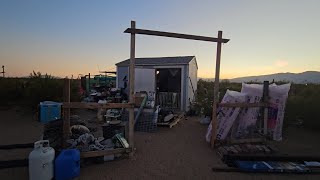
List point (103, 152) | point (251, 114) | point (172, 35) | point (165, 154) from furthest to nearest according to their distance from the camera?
point (251, 114), point (165, 154), point (172, 35), point (103, 152)

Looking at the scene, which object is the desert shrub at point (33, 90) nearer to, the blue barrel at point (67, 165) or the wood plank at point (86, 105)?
the wood plank at point (86, 105)

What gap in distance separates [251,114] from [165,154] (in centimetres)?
270

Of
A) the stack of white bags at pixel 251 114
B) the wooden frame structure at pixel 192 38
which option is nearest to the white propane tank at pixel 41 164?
the wooden frame structure at pixel 192 38

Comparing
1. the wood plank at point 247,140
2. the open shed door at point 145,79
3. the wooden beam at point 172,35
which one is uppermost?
the wooden beam at point 172,35

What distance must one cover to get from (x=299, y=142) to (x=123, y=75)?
10232 mm

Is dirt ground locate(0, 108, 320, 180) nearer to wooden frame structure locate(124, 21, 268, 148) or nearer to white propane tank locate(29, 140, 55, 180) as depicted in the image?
white propane tank locate(29, 140, 55, 180)

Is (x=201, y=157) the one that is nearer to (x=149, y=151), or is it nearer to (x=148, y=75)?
(x=149, y=151)

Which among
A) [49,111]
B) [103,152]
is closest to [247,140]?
[103,152]

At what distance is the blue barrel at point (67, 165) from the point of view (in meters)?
4.11

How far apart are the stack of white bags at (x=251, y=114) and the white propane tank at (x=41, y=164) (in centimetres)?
426

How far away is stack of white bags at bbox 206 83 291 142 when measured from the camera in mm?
6363

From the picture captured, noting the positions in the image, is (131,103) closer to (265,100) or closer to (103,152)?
(103,152)

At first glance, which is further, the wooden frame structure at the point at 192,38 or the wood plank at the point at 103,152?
the wooden frame structure at the point at 192,38

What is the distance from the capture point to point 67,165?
13.8ft
